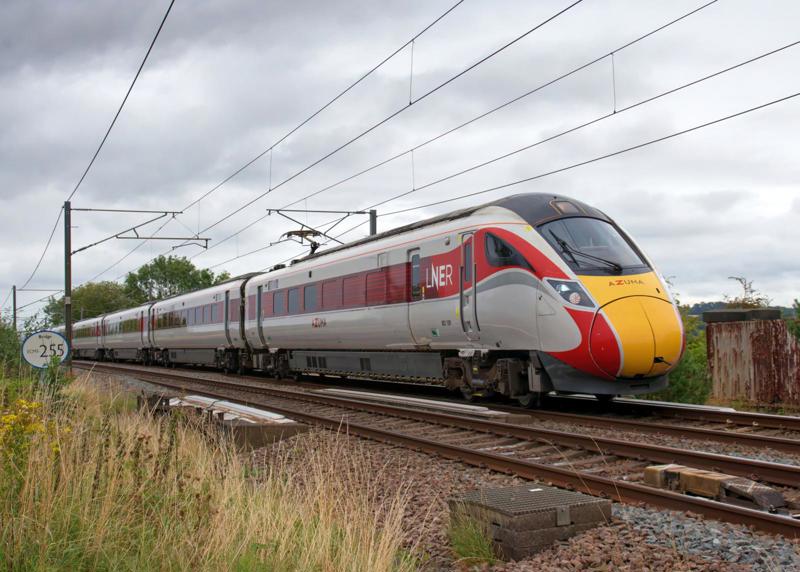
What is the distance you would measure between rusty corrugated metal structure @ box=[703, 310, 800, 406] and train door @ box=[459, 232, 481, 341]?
6.23m

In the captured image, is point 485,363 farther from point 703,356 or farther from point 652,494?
point 703,356

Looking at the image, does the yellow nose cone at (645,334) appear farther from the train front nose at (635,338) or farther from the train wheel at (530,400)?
the train wheel at (530,400)

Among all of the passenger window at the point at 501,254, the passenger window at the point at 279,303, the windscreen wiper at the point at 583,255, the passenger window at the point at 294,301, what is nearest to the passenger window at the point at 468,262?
the passenger window at the point at 501,254

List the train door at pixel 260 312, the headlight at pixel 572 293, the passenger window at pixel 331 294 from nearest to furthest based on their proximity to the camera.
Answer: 1. the headlight at pixel 572 293
2. the passenger window at pixel 331 294
3. the train door at pixel 260 312

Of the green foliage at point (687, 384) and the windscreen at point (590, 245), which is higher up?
the windscreen at point (590, 245)

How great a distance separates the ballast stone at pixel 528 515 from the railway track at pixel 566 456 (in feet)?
2.79

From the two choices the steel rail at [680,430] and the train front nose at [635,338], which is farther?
the train front nose at [635,338]

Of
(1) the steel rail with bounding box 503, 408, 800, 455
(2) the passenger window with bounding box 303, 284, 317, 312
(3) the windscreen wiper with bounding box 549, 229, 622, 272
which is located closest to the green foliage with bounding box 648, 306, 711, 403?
(3) the windscreen wiper with bounding box 549, 229, 622, 272

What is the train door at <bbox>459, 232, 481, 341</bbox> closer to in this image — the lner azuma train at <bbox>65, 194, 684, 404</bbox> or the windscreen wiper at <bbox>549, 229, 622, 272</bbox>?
the lner azuma train at <bbox>65, 194, 684, 404</bbox>

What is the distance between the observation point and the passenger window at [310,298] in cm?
1927

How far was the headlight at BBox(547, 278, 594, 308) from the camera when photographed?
10.8 meters

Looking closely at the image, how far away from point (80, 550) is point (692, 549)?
11.8 ft

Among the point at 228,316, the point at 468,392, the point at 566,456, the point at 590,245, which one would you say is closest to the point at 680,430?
the point at 566,456

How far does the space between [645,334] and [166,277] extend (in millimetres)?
101063
